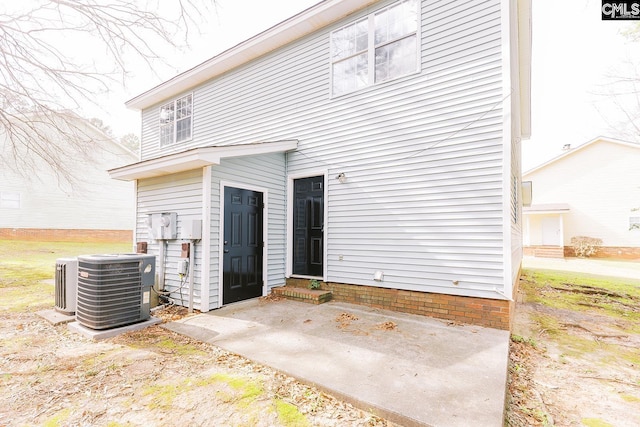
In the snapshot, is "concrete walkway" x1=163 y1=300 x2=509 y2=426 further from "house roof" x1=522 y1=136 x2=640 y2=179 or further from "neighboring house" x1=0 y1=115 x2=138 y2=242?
"house roof" x1=522 y1=136 x2=640 y2=179

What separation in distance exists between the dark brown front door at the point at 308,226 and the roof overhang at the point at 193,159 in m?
0.97

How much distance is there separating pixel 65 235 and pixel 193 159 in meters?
16.7

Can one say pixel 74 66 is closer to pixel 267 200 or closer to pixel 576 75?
pixel 267 200

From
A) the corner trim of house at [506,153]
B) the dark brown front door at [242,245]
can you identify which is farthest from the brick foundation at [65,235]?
the corner trim of house at [506,153]

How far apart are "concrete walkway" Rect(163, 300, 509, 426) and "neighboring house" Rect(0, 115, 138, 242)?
1310 centimetres

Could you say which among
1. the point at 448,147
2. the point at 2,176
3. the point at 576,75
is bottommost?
the point at 448,147

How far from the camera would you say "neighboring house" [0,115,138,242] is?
48.7 ft

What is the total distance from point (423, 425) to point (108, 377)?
303 centimetres

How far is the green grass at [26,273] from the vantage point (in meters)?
5.90

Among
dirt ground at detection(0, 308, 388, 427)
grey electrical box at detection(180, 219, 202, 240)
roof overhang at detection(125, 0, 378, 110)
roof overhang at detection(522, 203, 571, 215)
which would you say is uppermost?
roof overhang at detection(125, 0, 378, 110)

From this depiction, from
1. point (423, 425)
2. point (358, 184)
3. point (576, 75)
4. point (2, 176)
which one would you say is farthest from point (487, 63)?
point (2, 176)

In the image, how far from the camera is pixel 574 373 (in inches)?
132

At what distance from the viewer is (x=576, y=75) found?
10227mm

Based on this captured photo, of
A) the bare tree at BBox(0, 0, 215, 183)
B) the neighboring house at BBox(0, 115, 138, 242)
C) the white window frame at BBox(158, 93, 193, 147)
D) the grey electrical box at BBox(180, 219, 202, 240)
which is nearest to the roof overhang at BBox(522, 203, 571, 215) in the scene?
the white window frame at BBox(158, 93, 193, 147)
